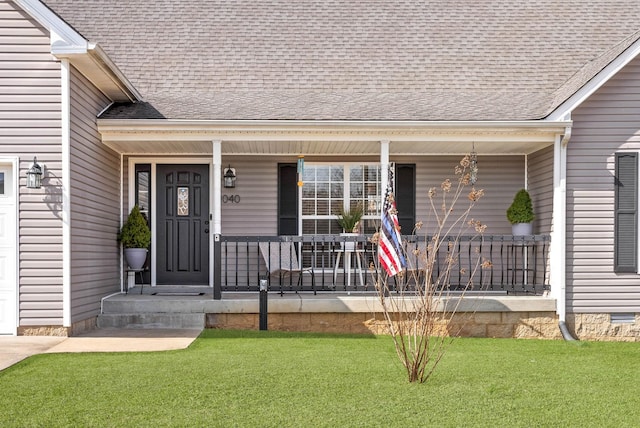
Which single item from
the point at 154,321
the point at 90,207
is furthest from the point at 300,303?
the point at 90,207

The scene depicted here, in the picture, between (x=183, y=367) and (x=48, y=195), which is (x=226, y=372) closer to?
(x=183, y=367)

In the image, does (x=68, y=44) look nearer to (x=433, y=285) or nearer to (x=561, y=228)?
(x=433, y=285)

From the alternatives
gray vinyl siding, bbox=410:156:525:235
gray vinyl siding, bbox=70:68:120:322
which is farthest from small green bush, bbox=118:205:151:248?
gray vinyl siding, bbox=410:156:525:235

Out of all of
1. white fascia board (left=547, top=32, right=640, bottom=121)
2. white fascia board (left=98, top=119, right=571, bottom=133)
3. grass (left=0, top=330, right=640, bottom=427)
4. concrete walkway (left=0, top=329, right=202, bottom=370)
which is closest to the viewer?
grass (left=0, top=330, right=640, bottom=427)

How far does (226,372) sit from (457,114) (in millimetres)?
5056

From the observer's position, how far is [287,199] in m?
10.1

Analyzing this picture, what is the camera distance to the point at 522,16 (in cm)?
1168

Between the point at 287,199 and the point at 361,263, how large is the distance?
5.21 ft

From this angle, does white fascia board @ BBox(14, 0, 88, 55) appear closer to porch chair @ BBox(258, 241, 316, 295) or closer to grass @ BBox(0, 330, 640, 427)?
grass @ BBox(0, 330, 640, 427)

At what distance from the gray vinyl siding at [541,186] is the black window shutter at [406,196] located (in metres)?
1.82

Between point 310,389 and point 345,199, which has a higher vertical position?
point 345,199

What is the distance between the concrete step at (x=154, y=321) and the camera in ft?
27.0

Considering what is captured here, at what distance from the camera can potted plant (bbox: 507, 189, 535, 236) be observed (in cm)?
914

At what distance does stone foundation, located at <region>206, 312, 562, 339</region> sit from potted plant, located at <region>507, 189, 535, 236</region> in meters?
1.33
